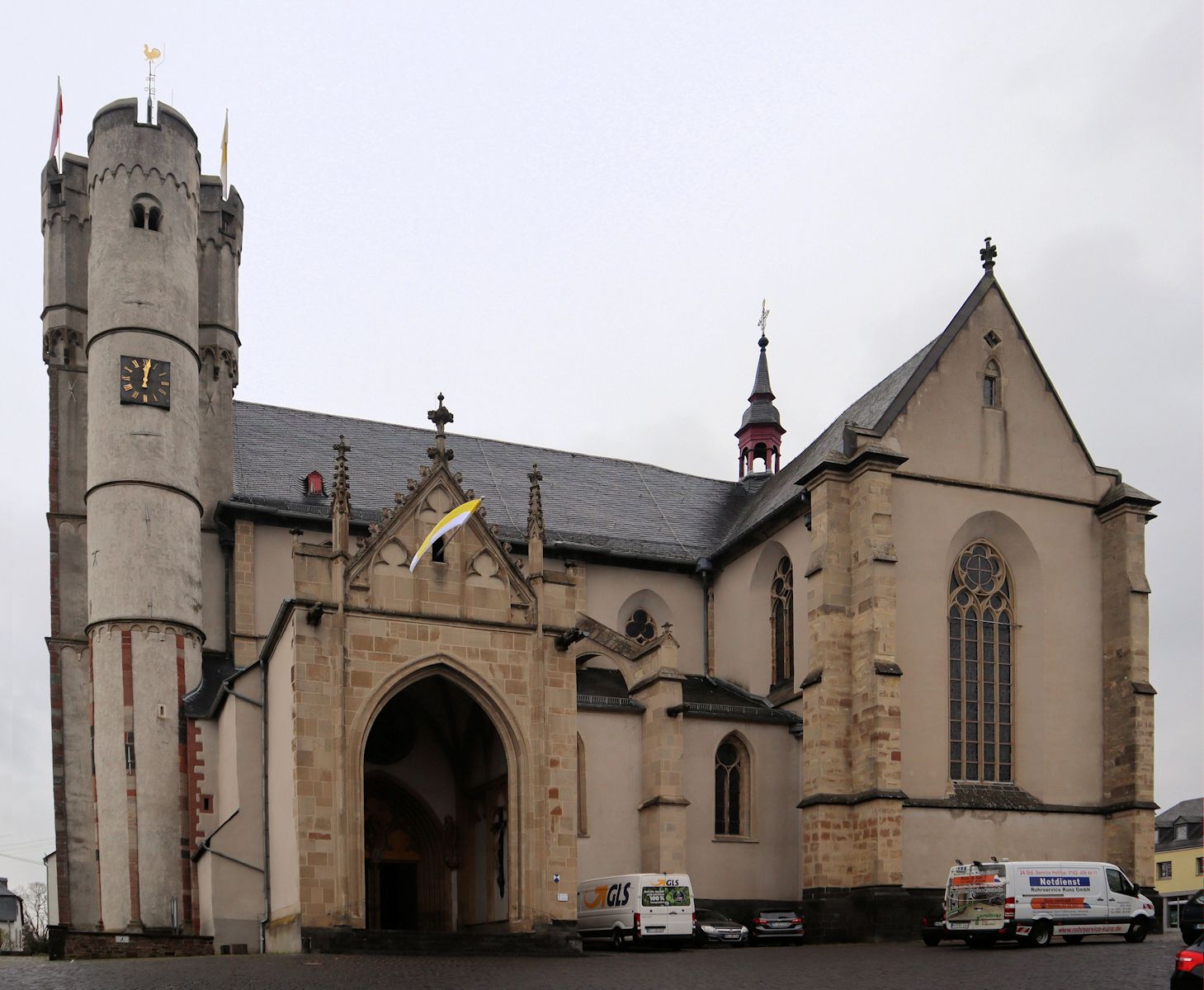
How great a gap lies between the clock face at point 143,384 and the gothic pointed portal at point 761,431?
25992mm

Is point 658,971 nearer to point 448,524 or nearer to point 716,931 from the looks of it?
point 448,524

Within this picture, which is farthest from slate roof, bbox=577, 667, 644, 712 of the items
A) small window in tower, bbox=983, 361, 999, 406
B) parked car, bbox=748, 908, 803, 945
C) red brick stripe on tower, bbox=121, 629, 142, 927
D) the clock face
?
the clock face

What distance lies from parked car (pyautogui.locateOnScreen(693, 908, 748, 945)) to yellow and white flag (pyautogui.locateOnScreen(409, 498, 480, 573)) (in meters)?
9.40

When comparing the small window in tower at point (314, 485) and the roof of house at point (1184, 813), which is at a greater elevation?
the small window in tower at point (314, 485)

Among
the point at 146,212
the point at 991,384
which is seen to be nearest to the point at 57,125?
the point at 146,212

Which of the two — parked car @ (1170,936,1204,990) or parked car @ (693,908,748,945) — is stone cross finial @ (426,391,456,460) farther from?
parked car @ (1170,936,1204,990)

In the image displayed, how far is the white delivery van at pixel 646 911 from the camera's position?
86.6ft

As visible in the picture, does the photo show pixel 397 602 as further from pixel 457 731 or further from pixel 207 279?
pixel 207 279

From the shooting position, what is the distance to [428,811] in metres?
30.5

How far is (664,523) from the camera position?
135ft

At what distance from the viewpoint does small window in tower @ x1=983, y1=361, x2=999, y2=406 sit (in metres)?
34.3

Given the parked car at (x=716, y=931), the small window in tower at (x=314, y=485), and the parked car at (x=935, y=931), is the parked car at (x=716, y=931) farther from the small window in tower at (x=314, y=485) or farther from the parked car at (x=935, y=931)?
the small window in tower at (x=314, y=485)

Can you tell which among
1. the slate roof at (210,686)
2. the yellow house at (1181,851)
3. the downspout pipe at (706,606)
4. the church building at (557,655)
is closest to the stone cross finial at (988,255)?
the church building at (557,655)

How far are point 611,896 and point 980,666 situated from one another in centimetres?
1143
